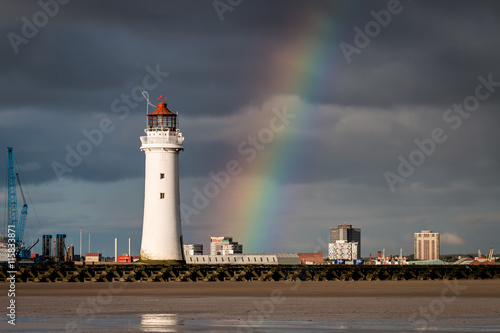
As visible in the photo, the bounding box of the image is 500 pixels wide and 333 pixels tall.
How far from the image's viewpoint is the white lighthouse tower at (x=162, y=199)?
3009 inches

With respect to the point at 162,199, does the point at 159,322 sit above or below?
below

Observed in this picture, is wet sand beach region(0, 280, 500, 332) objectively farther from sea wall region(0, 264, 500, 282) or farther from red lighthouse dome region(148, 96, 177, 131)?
red lighthouse dome region(148, 96, 177, 131)

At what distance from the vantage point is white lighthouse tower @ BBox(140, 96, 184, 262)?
76438 mm

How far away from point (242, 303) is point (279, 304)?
210 centimetres

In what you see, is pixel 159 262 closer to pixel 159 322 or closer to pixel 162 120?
pixel 162 120

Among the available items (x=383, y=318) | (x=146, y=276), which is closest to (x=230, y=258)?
(x=146, y=276)

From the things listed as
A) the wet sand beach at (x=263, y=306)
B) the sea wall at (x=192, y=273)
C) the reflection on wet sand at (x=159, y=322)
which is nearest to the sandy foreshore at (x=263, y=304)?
the wet sand beach at (x=263, y=306)

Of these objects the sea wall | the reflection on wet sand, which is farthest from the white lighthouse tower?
the reflection on wet sand

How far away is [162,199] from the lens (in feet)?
252

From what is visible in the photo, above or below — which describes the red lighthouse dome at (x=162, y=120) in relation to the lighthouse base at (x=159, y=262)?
above

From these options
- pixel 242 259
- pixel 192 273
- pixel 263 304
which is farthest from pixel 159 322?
pixel 242 259

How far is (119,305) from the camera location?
118ft

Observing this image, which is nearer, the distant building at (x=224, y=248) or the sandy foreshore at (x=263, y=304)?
the sandy foreshore at (x=263, y=304)

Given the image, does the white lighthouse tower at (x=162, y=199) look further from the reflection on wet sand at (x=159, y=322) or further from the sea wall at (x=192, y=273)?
the reflection on wet sand at (x=159, y=322)
